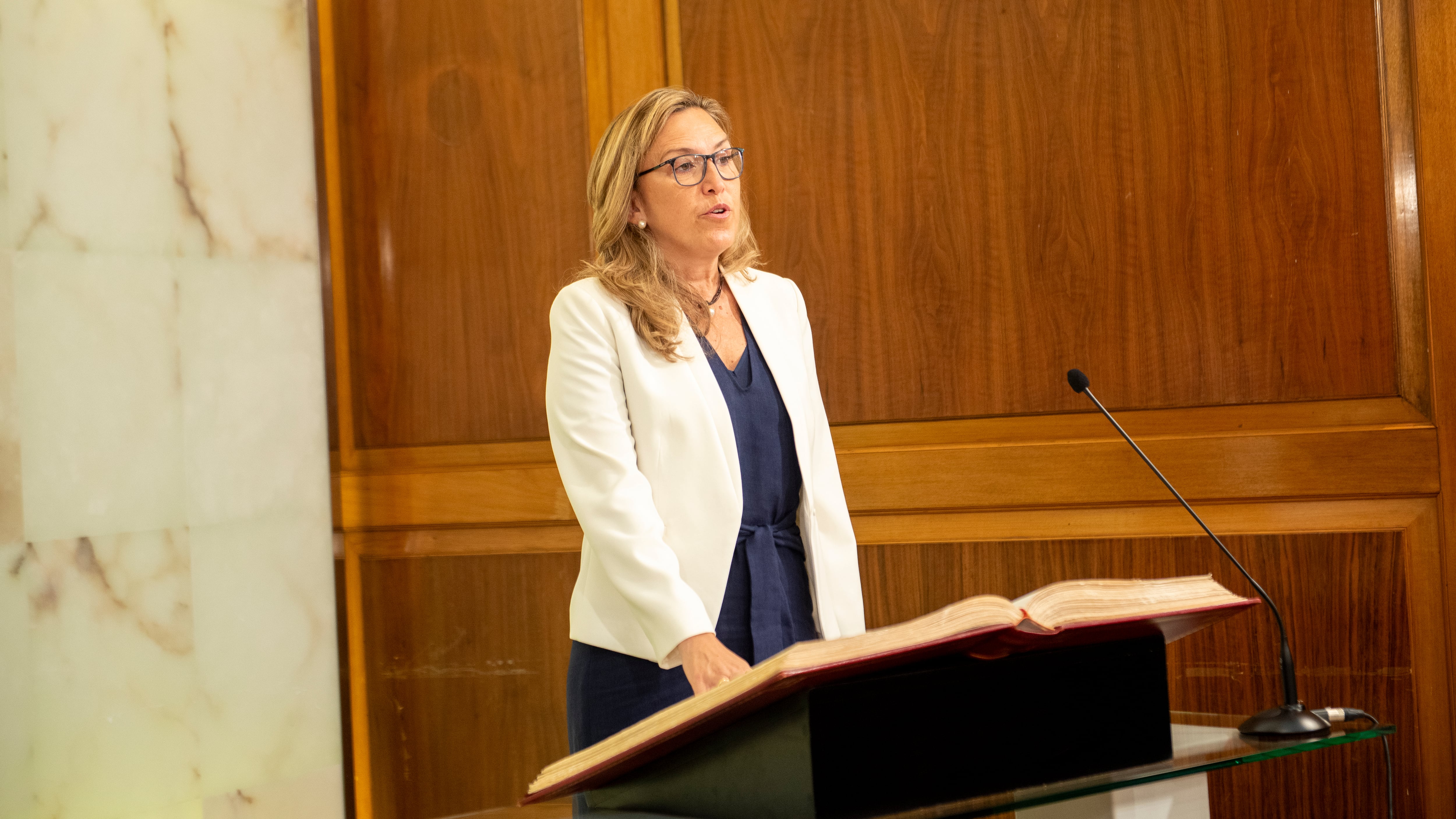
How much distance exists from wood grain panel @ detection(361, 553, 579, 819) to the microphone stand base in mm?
2217

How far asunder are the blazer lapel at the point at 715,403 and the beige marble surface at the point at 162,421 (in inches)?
68.6

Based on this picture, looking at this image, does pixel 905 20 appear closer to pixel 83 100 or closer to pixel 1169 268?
pixel 1169 268

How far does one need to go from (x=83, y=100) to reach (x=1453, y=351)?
306cm

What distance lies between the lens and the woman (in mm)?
1789

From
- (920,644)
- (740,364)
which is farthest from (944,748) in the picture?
(740,364)

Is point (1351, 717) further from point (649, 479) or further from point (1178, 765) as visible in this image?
point (649, 479)

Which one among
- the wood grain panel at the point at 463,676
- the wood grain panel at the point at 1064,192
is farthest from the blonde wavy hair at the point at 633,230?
the wood grain panel at the point at 463,676

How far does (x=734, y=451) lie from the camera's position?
1838 millimetres

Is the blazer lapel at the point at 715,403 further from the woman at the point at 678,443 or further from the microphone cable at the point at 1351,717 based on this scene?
the microphone cable at the point at 1351,717

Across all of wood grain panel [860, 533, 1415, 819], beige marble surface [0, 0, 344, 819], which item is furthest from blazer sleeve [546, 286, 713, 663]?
beige marble surface [0, 0, 344, 819]

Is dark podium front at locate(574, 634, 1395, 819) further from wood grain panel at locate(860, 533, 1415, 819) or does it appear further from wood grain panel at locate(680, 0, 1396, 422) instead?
wood grain panel at locate(680, 0, 1396, 422)

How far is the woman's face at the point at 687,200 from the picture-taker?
1979 mm

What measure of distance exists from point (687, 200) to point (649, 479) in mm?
465

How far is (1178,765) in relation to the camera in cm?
102
